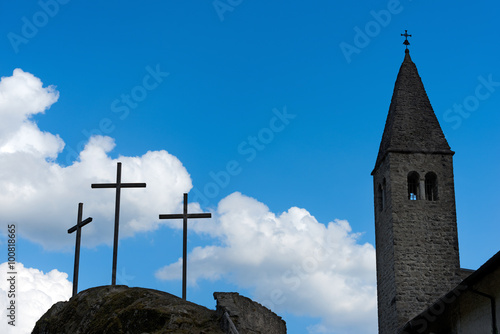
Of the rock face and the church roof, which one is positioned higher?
the church roof

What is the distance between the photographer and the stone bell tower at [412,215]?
3212 centimetres

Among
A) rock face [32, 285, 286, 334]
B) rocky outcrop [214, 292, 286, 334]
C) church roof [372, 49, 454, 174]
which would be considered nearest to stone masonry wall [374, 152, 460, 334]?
church roof [372, 49, 454, 174]

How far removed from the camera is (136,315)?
51.2 ft

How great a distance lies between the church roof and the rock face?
66.5ft

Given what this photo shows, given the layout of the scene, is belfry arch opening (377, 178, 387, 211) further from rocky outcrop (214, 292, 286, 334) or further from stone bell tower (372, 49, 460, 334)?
rocky outcrop (214, 292, 286, 334)

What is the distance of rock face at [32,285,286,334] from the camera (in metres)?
15.0

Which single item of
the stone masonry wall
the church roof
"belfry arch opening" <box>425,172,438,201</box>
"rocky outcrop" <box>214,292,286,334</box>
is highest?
the church roof

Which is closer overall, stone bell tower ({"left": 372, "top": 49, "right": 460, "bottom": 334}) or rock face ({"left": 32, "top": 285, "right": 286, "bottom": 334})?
rock face ({"left": 32, "top": 285, "right": 286, "bottom": 334})

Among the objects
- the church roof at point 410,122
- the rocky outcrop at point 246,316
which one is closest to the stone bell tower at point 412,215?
the church roof at point 410,122

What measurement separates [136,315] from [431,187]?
71.9 ft

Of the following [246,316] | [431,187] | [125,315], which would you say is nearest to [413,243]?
[431,187]

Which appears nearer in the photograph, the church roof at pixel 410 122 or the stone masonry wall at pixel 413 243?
the stone masonry wall at pixel 413 243

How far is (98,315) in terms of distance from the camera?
16.5 m

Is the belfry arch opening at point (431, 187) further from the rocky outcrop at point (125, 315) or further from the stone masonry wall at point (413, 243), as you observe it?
the rocky outcrop at point (125, 315)
